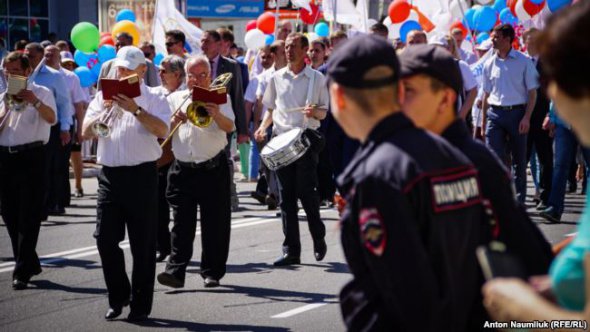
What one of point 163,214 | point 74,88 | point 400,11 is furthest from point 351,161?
point 400,11

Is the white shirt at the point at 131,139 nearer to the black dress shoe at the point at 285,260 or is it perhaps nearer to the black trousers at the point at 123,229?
the black trousers at the point at 123,229

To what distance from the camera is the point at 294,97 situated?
410 inches

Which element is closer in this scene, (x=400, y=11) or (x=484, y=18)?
(x=400, y=11)

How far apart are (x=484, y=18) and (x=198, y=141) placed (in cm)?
1325

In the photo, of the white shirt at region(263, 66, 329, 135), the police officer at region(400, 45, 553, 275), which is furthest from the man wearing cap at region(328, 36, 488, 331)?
the white shirt at region(263, 66, 329, 135)

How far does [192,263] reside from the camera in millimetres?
10328

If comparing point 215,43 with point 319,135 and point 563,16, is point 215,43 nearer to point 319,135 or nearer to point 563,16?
point 319,135

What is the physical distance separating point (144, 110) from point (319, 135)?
2665 millimetres

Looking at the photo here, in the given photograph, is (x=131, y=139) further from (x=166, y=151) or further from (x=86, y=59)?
(x=86, y=59)

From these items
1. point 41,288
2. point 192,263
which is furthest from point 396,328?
point 192,263

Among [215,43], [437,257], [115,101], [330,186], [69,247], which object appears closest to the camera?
[437,257]

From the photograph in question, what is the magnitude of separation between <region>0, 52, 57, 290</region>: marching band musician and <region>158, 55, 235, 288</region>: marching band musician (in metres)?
1.17

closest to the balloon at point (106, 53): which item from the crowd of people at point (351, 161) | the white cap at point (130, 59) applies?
the crowd of people at point (351, 161)

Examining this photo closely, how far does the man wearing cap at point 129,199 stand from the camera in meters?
7.79
